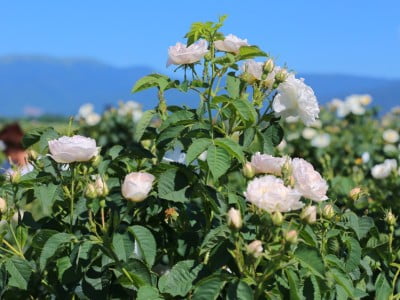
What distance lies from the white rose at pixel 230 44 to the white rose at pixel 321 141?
3124 millimetres

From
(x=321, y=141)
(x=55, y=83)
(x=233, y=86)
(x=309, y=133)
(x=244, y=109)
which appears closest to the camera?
(x=244, y=109)

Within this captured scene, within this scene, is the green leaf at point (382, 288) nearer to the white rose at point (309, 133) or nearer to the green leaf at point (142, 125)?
Answer: the green leaf at point (142, 125)

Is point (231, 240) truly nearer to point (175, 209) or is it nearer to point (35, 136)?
point (175, 209)

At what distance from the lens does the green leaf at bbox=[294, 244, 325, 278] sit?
4.28 ft

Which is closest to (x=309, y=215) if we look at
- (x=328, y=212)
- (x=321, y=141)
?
(x=328, y=212)

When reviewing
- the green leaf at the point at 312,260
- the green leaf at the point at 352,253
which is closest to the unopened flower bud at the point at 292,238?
the green leaf at the point at 312,260

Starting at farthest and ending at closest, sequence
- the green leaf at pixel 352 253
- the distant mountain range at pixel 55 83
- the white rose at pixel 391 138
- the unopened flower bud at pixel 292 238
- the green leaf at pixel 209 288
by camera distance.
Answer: the distant mountain range at pixel 55 83 < the white rose at pixel 391 138 < the green leaf at pixel 352 253 < the green leaf at pixel 209 288 < the unopened flower bud at pixel 292 238

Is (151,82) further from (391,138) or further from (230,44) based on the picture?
(391,138)

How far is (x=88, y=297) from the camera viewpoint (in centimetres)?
160

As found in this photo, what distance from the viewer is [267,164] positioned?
4.74 ft

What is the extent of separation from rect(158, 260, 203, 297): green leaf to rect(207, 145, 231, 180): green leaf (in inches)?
7.7

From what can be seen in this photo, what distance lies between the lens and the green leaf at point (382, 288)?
1721mm

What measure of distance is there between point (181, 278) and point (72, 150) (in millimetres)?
358

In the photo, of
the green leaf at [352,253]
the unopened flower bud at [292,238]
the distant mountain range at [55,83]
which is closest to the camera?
the unopened flower bud at [292,238]
